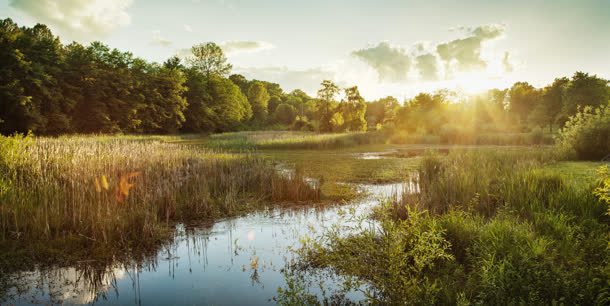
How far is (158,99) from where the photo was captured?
54438mm

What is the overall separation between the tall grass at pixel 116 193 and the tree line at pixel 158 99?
30.1 meters

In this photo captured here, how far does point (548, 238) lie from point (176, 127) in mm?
58385

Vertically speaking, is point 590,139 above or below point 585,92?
below

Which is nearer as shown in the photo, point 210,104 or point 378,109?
point 210,104

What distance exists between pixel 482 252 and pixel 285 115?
86833 mm

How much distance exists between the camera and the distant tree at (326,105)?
5550cm

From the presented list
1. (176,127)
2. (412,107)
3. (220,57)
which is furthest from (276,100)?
(412,107)

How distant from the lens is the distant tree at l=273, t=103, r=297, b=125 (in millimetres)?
91312

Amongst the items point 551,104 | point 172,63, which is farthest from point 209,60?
point 551,104

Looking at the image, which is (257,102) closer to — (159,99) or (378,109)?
(159,99)

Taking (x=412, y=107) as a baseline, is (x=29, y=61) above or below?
above

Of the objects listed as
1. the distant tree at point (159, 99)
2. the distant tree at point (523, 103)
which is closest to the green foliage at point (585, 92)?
the distant tree at point (523, 103)

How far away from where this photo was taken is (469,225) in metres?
6.37

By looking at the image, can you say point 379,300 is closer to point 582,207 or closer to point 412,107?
point 582,207
